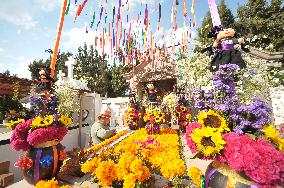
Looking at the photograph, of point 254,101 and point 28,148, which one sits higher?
point 254,101

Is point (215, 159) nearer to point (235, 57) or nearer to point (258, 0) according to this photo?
point (235, 57)

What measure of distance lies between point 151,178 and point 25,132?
2.60 metres

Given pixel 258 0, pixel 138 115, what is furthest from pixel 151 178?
pixel 258 0

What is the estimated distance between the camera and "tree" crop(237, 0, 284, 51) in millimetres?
23633

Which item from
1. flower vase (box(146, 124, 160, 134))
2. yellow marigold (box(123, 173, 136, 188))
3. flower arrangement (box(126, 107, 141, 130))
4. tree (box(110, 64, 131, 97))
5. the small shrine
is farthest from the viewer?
tree (box(110, 64, 131, 97))

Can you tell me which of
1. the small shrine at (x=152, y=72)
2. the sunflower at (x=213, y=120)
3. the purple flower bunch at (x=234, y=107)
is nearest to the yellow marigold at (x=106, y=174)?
the sunflower at (x=213, y=120)

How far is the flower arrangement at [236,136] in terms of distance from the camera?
8.62 ft

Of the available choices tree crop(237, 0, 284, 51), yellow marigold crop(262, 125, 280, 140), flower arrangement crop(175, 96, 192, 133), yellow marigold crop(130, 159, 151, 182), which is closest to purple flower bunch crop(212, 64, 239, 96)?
yellow marigold crop(262, 125, 280, 140)

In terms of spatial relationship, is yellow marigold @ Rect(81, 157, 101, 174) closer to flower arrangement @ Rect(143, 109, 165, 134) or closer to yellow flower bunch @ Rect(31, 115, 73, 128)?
yellow flower bunch @ Rect(31, 115, 73, 128)

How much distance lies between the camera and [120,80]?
115 ft

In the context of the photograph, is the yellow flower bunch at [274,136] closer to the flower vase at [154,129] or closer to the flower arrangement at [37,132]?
the flower arrangement at [37,132]

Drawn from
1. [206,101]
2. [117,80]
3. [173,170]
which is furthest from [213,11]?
[117,80]

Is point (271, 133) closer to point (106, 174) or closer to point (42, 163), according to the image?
point (106, 174)

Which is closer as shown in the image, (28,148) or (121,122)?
(28,148)
